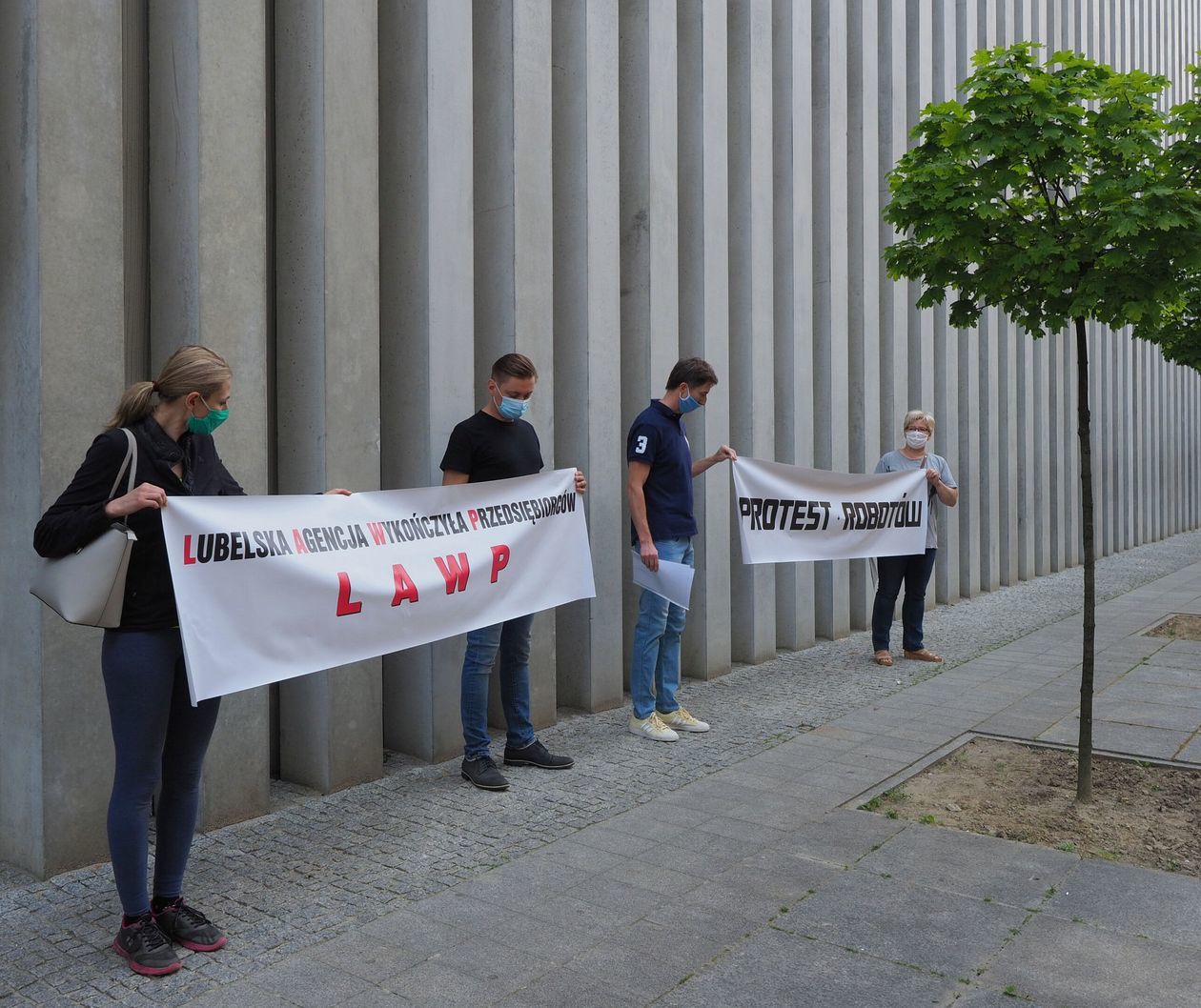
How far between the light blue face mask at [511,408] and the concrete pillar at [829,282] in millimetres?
5485

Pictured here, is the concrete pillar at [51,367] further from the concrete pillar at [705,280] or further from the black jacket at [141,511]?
the concrete pillar at [705,280]

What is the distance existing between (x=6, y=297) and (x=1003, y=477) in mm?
13281

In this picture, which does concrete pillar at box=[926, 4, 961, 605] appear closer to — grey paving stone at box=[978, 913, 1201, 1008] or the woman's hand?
grey paving stone at box=[978, 913, 1201, 1008]

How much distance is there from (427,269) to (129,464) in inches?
119

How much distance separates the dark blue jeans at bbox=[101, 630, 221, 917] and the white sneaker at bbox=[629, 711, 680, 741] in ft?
11.5

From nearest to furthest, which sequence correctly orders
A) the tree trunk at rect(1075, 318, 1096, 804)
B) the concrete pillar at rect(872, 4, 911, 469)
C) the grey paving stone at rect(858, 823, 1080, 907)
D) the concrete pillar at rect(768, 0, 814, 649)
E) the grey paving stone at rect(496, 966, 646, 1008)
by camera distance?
the grey paving stone at rect(496, 966, 646, 1008) → the grey paving stone at rect(858, 823, 1080, 907) → the tree trunk at rect(1075, 318, 1096, 804) → the concrete pillar at rect(768, 0, 814, 649) → the concrete pillar at rect(872, 4, 911, 469)

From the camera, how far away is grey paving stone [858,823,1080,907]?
4.65 m

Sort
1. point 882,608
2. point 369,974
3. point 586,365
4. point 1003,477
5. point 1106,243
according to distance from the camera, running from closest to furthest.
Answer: point 369,974 < point 1106,243 < point 586,365 < point 882,608 < point 1003,477

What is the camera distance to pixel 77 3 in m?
4.77

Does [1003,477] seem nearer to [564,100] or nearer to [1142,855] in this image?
[564,100]

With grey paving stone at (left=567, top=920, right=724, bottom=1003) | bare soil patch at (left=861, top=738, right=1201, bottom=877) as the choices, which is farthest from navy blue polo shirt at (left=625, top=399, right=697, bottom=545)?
grey paving stone at (left=567, top=920, right=724, bottom=1003)

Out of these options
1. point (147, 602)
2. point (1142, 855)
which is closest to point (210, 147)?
point (147, 602)

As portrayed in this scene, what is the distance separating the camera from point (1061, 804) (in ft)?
19.1

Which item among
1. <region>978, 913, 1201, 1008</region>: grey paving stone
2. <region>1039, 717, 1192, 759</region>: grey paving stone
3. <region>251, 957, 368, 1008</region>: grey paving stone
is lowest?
<region>978, 913, 1201, 1008</region>: grey paving stone
